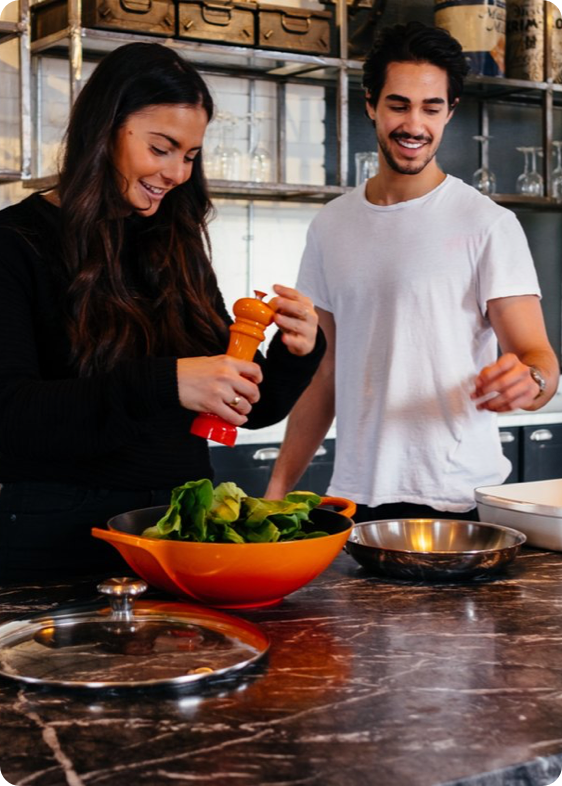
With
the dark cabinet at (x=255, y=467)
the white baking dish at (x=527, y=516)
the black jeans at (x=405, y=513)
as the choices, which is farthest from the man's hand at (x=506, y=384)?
the dark cabinet at (x=255, y=467)

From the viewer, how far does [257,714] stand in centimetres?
108

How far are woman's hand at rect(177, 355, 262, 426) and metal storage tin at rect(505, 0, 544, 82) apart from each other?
145 inches

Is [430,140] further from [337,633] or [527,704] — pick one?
[527,704]

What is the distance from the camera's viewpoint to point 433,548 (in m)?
1.79

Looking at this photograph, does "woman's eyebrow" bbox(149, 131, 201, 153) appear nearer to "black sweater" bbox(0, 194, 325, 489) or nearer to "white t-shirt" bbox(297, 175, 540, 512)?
"black sweater" bbox(0, 194, 325, 489)

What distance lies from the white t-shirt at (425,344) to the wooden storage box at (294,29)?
1.76m

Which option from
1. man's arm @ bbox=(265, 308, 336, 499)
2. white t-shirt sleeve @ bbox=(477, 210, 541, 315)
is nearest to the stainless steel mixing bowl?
white t-shirt sleeve @ bbox=(477, 210, 541, 315)

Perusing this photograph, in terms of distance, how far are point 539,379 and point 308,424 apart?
721mm

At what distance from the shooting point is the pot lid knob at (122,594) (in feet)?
4.26

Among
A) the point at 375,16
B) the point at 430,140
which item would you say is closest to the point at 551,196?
the point at 375,16

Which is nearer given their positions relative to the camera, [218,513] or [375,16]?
[218,513]

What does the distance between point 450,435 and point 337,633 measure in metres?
1.18

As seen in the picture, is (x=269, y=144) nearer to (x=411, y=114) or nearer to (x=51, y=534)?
(x=411, y=114)

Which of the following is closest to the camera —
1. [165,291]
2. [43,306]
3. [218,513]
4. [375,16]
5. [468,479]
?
A: [218,513]
